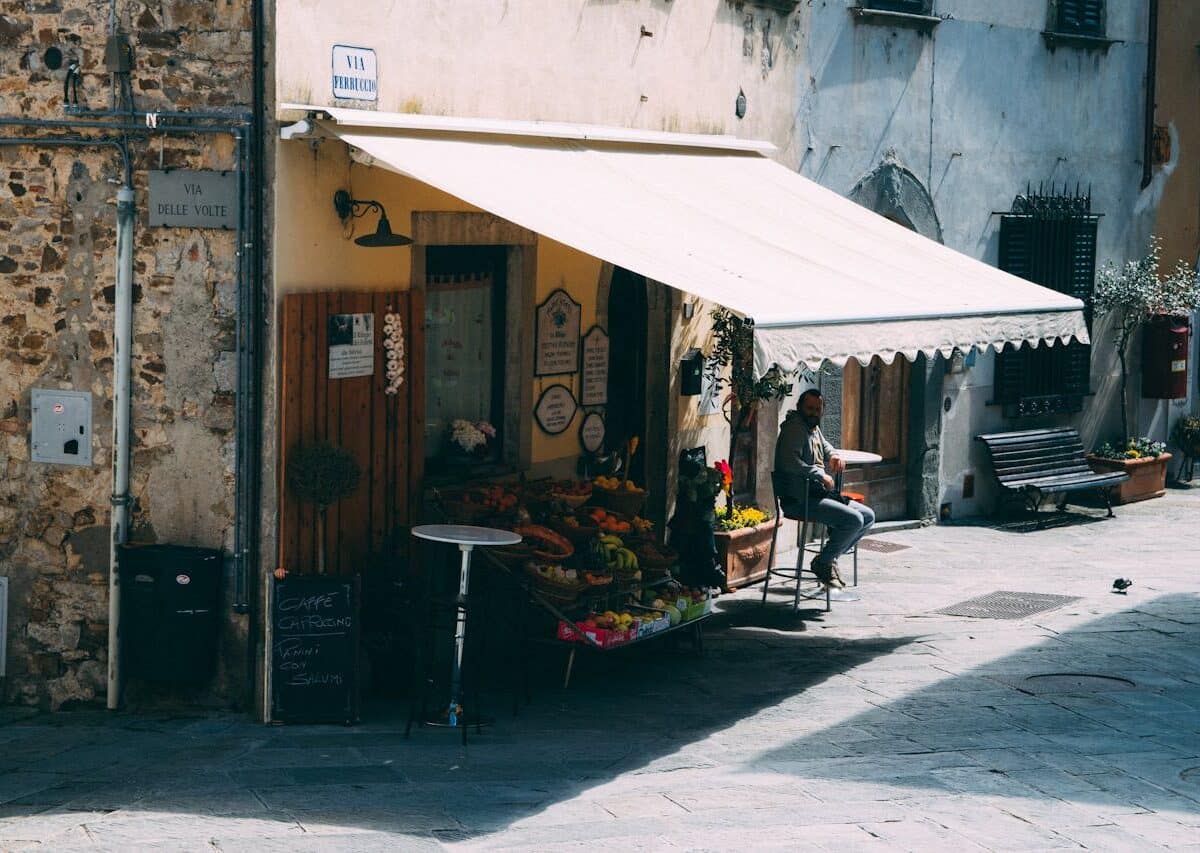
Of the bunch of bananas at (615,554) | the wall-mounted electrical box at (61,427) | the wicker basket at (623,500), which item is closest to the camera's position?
the wall-mounted electrical box at (61,427)

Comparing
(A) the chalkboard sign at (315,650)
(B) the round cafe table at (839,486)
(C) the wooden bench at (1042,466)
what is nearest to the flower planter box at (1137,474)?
(C) the wooden bench at (1042,466)

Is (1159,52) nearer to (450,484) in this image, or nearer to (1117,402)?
(1117,402)

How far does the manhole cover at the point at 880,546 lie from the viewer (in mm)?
14136

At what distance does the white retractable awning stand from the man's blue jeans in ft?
5.39

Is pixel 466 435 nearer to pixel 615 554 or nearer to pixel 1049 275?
pixel 615 554

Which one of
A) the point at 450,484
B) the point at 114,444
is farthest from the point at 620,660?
the point at 114,444

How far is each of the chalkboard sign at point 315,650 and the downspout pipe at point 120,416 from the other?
862mm

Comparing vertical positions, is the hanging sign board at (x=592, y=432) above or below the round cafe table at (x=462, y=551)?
above

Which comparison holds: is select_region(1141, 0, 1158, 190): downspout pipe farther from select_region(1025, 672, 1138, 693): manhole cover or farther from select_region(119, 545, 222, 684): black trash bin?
select_region(119, 545, 222, 684): black trash bin

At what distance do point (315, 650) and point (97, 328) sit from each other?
1964mm

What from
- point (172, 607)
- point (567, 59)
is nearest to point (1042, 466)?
point (567, 59)

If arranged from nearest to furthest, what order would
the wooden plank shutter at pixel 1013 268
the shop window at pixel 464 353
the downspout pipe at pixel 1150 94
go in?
the shop window at pixel 464 353
the wooden plank shutter at pixel 1013 268
the downspout pipe at pixel 1150 94

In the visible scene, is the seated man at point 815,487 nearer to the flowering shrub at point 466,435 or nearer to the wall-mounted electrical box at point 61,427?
the flowering shrub at point 466,435

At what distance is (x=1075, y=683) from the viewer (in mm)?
9992
